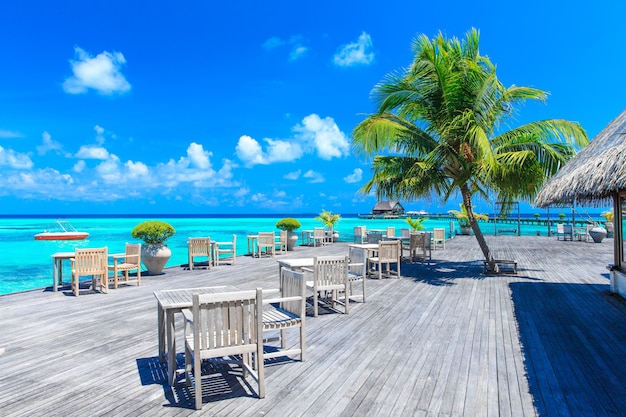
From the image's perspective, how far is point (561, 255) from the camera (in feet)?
41.9

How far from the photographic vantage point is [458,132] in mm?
8906

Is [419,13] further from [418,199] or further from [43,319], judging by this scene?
[43,319]

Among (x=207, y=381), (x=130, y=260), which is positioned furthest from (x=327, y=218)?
(x=207, y=381)

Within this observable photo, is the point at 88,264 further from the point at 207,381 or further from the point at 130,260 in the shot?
the point at 207,381

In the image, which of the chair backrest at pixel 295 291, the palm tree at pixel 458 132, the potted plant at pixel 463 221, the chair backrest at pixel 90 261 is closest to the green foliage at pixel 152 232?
the chair backrest at pixel 90 261

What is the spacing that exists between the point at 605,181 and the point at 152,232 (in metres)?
8.16

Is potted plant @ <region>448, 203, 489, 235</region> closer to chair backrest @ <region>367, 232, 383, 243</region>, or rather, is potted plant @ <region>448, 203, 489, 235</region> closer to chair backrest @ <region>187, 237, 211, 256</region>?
chair backrest @ <region>367, 232, 383, 243</region>

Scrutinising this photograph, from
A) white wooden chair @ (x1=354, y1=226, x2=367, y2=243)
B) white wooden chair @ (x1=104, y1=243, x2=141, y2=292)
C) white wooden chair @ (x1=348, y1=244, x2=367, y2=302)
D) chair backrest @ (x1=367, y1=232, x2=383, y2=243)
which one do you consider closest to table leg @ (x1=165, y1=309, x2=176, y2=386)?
white wooden chair @ (x1=348, y1=244, x2=367, y2=302)

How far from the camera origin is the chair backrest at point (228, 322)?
8.68 feet

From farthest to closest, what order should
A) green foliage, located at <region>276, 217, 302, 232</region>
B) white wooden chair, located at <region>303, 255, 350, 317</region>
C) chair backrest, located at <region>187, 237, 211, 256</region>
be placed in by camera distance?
green foliage, located at <region>276, 217, 302, 232</region>
chair backrest, located at <region>187, 237, 211, 256</region>
white wooden chair, located at <region>303, 255, 350, 317</region>

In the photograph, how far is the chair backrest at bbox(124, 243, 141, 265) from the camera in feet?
24.5

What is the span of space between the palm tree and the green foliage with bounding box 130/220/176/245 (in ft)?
16.0

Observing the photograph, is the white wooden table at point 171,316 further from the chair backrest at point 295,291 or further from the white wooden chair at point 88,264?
the white wooden chair at point 88,264

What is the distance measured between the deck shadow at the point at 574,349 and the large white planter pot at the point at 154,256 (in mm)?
7085
